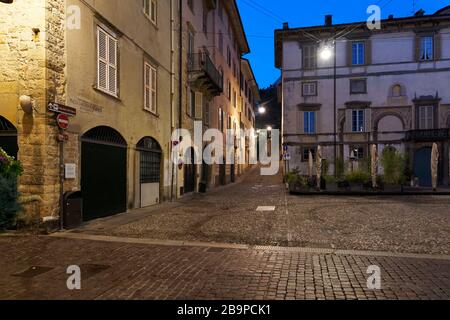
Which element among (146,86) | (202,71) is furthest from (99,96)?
(202,71)

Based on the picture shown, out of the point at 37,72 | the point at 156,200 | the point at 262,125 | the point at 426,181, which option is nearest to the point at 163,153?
the point at 156,200

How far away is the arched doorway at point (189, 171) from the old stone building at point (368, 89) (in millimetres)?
14097

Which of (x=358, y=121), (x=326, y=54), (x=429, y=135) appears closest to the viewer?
(x=429, y=135)

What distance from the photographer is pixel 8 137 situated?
8.76m

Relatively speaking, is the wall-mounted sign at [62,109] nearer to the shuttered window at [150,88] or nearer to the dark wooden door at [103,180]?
the dark wooden door at [103,180]

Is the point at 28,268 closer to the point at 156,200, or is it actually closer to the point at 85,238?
the point at 85,238

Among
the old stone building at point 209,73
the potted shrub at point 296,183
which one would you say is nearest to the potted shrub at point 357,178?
the potted shrub at point 296,183

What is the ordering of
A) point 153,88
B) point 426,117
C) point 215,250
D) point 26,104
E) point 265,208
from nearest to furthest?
point 215,250 → point 26,104 → point 265,208 → point 153,88 → point 426,117

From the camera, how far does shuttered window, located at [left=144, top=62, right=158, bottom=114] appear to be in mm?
14370

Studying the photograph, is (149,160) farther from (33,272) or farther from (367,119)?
(367,119)

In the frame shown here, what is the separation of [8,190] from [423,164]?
31.2 meters

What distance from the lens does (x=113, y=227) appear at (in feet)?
31.6

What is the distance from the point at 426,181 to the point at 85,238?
98.7 ft

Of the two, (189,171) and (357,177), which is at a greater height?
(189,171)
